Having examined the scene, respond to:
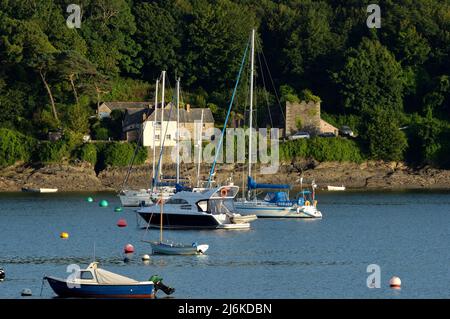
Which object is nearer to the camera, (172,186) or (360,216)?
(360,216)

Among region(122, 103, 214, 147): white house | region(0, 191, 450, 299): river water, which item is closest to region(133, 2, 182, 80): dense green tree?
region(122, 103, 214, 147): white house

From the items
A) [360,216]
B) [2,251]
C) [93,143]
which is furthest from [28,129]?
[2,251]

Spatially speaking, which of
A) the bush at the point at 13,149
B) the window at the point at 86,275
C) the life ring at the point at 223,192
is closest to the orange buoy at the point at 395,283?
the window at the point at 86,275

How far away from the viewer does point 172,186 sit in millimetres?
73938

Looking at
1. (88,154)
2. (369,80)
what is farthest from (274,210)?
(369,80)

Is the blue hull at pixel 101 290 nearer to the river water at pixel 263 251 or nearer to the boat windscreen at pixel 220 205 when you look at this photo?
the river water at pixel 263 251

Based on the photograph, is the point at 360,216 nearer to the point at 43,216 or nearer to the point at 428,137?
the point at 43,216

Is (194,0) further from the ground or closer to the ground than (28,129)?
further from the ground

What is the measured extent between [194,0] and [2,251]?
178ft

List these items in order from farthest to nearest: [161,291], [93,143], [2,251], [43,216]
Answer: [93,143]
[43,216]
[2,251]
[161,291]

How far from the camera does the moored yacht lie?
58406mm

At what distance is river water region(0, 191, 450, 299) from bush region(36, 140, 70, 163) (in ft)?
30.8

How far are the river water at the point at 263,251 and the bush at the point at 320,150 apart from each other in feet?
37.9
